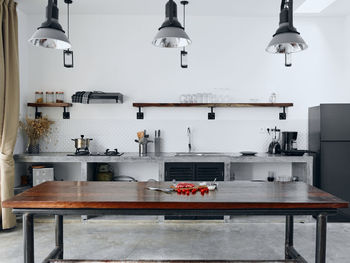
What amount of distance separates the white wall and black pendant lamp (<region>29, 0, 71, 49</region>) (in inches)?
92.4

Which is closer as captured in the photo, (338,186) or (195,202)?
(195,202)

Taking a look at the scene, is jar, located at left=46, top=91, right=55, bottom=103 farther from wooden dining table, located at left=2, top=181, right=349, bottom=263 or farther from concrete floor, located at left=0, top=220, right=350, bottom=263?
wooden dining table, located at left=2, top=181, right=349, bottom=263

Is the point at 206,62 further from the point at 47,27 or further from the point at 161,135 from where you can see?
the point at 47,27

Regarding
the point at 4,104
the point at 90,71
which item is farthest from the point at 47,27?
the point at 90,71

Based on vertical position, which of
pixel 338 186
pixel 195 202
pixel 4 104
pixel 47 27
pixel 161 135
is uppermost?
pixel 47 27

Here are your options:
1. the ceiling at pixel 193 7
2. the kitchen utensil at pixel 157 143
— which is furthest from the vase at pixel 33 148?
the ceiling at pixel 193 7

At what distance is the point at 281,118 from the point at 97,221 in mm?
3404

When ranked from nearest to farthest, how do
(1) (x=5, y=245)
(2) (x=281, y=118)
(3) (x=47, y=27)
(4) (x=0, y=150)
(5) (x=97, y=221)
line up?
(3) (x=47, y=27)
(1) (x=5, y=245)
(4) (x=0, y=150)
(5) (x=97, y=221)
(2) (x=281, y=118)

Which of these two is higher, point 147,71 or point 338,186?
point 147,71

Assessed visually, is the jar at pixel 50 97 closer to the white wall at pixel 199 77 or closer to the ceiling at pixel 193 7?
the white wall at pixel 199 77

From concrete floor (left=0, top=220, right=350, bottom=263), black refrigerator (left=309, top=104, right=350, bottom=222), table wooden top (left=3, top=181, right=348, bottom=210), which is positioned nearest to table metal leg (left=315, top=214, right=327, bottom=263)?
table wooden top (left=3, top=181, right=348, bottom=210)

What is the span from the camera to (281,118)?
5332 mm

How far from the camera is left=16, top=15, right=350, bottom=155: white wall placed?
5352 mm

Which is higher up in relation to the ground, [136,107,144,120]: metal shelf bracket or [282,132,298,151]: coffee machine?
[136,107,144,120]: metal shelf bracket
